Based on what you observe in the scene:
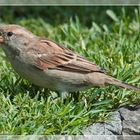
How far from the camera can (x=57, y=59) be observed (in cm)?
518

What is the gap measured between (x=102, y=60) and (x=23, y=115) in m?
1.40

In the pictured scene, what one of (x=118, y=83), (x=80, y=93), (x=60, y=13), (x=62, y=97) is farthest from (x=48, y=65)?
(x=60, y=13)

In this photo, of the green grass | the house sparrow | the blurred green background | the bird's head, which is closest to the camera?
the green grass

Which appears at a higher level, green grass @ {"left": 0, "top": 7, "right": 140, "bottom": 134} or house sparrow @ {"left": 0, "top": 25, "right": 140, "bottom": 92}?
house sparrow @ {"left": 0, "top": 25, "right": 140, "bottom": 92}

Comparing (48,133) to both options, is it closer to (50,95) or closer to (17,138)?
(17,138)

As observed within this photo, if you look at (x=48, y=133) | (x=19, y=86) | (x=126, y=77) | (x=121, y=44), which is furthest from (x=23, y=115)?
(x=121, y=44)

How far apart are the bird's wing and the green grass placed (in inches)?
9.7

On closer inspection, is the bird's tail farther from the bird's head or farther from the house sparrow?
the bird's head

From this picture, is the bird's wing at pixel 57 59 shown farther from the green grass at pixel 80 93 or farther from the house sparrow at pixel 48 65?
the green grass at pixel 80 93

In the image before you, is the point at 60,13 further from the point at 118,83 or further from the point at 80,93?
the point at 118,83

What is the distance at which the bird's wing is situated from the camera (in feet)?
16.7

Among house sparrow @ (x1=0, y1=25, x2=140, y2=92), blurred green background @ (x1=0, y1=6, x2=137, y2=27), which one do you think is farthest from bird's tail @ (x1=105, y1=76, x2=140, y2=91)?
blurred green background @ (x1=0, y1=6, x2=137, y2=27)

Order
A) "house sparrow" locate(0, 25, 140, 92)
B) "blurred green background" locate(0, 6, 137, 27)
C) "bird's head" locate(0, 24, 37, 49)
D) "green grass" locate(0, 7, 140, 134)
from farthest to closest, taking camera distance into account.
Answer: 1. "blurred green background" locate(0, 6, 137, 27)
2. "bird's head" locate(0, 24, 37, 49)
3. "house sparrow" locate(0, 25, 140, 92)
4. "green grass" locate(0, 7, 140, 134)

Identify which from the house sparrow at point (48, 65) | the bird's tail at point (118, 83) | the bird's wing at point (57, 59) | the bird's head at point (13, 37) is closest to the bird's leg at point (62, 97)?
the house sparrow at point (48, 65)
